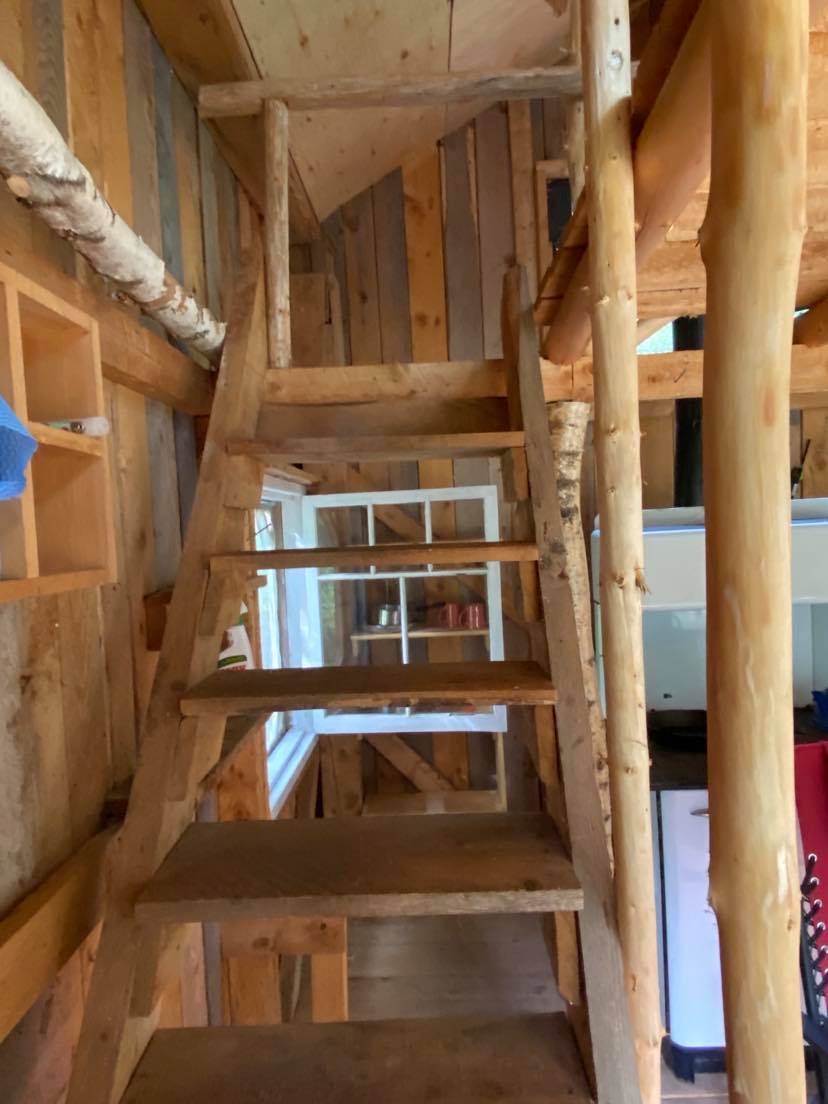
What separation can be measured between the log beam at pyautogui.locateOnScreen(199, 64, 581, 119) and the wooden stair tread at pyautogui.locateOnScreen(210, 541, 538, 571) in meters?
1.47

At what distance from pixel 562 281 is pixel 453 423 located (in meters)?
0.42

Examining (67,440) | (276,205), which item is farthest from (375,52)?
(67,440)

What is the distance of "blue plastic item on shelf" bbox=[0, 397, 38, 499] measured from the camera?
Answer: 75 centimetres

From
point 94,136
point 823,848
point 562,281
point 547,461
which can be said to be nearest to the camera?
point 547,461

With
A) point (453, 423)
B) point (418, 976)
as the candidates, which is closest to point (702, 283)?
point (453, 423)

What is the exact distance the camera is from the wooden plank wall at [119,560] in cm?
110

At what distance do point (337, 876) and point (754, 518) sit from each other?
711 mm

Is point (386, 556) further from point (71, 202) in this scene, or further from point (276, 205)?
point (276, 205)

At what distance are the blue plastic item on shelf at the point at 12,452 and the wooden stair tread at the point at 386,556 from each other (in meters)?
0.44

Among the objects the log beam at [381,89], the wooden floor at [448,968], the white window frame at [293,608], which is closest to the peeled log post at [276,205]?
the log beam at [381,89]

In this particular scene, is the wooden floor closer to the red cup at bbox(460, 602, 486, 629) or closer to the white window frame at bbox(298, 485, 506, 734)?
the white window frame at bbox(298, 485, 506, 734)

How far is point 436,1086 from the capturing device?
892 mm

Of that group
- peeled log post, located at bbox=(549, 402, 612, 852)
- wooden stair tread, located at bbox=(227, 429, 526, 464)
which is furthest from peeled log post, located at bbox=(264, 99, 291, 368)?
peeled log post, located at bbox=(549, 402, 612, 852)

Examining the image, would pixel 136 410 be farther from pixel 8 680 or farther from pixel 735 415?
pixel 735 415
